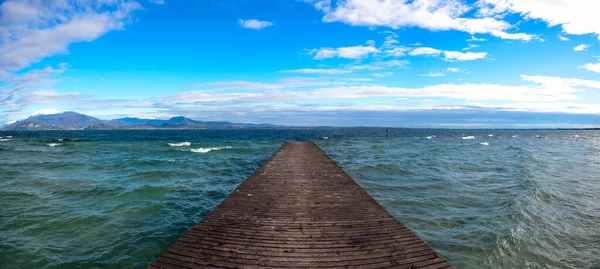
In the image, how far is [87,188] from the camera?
17094 millimetres

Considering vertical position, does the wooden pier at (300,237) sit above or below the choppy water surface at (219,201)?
above

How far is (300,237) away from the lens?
715 cm

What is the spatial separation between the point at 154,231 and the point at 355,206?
7421 millimetres

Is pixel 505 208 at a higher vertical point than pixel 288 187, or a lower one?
lower

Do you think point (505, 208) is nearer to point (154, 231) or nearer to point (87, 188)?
point (154, 231)

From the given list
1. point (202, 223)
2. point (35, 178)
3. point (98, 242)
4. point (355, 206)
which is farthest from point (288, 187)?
point (35, 178)

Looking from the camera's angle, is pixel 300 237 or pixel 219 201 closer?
pixel 300 237

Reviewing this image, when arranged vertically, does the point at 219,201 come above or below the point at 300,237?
below

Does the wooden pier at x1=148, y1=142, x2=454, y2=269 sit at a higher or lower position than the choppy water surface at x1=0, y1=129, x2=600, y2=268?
higher

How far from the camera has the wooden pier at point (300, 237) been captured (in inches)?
233

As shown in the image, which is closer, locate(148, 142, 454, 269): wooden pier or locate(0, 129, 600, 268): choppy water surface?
locate(148, 142, 454, 269): wooden pier

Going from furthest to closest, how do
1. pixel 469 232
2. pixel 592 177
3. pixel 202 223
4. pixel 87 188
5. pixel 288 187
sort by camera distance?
pixel 592 177, pixel 87 188, pixel 288 187, pixel 469 232, pixel 202 223

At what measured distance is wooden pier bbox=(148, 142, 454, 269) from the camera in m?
5.92

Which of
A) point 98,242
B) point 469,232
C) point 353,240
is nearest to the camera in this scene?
point 353,240
